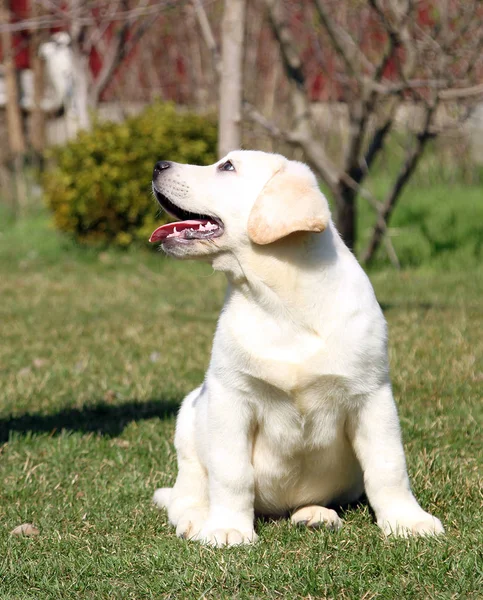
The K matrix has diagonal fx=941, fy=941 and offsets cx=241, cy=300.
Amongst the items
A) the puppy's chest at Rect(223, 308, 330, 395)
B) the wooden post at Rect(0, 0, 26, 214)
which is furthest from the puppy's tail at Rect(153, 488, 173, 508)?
the wooden post at Rect(0, 0, 26, 214)

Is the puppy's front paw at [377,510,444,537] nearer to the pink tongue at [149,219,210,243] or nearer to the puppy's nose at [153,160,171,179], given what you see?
the pink tongue at [149,219,210,243]

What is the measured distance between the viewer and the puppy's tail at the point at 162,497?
10.8 ft

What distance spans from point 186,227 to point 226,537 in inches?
38.2

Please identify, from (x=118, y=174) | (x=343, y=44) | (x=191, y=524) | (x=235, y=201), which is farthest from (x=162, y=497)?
(x=118, y=174)

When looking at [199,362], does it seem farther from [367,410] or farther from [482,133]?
[482,133]

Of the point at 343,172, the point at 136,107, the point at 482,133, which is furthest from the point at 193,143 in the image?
the point at 482,133

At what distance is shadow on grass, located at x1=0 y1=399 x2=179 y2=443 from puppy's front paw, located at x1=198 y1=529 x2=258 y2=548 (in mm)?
1479

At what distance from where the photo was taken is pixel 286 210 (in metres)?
2.75

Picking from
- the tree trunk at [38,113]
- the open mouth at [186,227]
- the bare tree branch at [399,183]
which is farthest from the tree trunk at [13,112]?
the open mouth at [186,227]

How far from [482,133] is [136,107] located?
537 centimetres

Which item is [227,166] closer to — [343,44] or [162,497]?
[162,497]

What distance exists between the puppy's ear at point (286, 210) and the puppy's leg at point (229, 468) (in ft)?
1.60

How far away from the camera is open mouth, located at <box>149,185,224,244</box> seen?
115 inches

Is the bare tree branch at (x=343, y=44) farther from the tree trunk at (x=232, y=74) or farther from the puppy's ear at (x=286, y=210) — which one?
the puppy's ear at (x=286, y=210)
